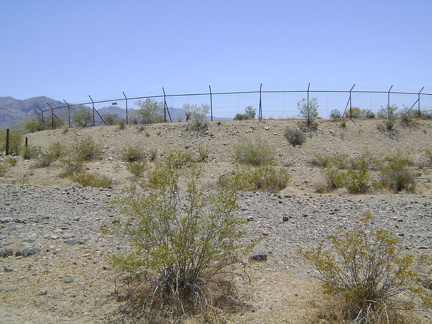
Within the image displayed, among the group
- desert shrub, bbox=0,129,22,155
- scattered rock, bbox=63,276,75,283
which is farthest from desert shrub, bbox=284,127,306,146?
scattered rock, bbox=63,276,75,283

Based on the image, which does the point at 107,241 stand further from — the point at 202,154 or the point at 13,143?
the point at 13,143

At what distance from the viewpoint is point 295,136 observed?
32.5m

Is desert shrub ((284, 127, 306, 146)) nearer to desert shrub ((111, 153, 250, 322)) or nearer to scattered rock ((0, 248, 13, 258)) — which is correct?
scattered rock ((0, 248, 13, 258))

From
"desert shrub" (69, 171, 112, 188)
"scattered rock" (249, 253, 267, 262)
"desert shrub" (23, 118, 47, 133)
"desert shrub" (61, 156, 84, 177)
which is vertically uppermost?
"desert shrub" (23, 118, 47, 133)

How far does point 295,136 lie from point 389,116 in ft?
31.2

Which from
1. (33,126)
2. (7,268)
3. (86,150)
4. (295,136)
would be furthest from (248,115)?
(7,268)

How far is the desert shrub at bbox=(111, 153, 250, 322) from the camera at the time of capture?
6575 mm

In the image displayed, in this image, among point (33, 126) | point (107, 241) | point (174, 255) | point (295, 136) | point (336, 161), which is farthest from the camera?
point (33, 126)

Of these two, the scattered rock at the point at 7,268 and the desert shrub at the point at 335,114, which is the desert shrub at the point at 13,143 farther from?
the scattered rock at the point at 7,268

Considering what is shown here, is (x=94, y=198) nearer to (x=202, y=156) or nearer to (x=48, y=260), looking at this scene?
(x=48, y=260)

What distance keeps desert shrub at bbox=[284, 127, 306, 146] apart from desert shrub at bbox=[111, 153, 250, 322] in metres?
25.4

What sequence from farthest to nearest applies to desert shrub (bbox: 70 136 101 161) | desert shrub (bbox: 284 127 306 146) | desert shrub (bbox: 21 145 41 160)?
1. desert shrub (bbox: 284 127 306 146)
2. desert shrub (bbox: 70 136 101 161)
3. desert shrub (bbox: 21 145 41 160)

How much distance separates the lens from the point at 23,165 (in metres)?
25.9

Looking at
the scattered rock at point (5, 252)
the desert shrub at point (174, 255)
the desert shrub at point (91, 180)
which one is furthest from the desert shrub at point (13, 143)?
the desert shrub at point (174, 255)
